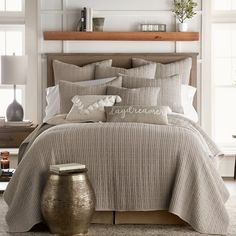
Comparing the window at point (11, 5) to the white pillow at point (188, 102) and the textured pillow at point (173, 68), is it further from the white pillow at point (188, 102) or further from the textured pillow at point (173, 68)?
the white pillow at point (188, 102)

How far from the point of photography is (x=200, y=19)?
6.77m

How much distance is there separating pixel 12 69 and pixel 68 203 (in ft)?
7.52

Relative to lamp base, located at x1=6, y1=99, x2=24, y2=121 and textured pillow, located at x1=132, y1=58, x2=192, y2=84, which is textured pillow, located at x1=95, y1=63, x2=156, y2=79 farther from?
lamp base, located at x1=6, y1=99, x2=24, y2=121

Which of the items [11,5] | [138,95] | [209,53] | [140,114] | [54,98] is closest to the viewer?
[140,114]

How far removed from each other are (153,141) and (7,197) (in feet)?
3.62

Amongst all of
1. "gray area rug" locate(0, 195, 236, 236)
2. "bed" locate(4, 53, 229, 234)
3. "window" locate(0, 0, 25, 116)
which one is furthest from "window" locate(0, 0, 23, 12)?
"gray area rug" locate(0, 195, 236, 236)

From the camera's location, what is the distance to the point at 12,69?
19.7 feet

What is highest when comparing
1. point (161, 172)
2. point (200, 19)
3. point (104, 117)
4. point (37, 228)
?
point (200, 19)

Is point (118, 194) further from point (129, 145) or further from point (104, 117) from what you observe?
point (104, 117)

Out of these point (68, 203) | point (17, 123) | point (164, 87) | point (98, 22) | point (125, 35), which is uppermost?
point (98, 22)

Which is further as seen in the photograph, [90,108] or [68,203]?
[90,108]

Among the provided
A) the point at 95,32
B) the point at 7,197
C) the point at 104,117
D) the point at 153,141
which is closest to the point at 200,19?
the point at 95,32

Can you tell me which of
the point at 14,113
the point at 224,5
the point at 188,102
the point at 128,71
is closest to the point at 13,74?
the point at 14,113

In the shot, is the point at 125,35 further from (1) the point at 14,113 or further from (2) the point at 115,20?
(1) the point at 14,113
